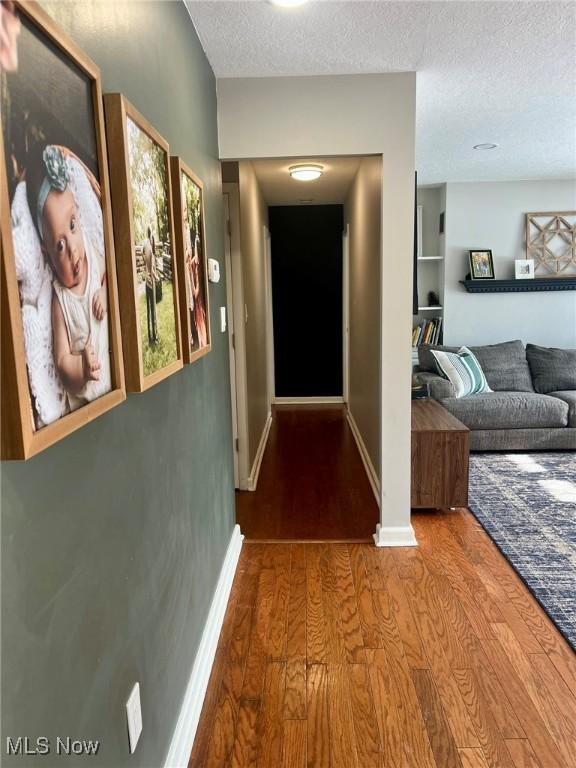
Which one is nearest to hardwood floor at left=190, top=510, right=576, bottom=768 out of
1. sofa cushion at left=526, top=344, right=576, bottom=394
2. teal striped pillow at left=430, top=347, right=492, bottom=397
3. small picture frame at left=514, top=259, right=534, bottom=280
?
teal striped pillow at left=430, top=347, right=492, bottom=397

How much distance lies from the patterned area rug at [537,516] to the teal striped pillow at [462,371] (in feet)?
1.96

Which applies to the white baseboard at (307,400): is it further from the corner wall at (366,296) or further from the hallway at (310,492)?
the hallway at (310,492)

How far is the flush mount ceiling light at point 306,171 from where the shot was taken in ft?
13.7

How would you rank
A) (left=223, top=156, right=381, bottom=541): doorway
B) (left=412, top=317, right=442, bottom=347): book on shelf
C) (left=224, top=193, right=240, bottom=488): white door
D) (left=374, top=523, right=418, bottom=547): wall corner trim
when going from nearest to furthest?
1. (left=374, top=523, right=418, bottom=547): wall corner trim
2. (left=223, top=156, right=381, bottom=541): doorway
3. (left=224, top=193, right=240, bottom=488): white door
4. (left=412, top=317, right=442, bottom=347): book on shelf

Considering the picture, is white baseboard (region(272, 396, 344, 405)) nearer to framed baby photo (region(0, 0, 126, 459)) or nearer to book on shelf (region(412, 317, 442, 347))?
book on shelf (region(412, 317, 442, 347))

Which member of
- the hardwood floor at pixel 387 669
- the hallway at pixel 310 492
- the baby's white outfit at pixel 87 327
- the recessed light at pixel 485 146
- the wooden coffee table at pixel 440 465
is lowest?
the hardwood floor at pixel 387 669

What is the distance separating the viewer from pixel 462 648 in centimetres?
209

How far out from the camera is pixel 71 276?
2.84 ft

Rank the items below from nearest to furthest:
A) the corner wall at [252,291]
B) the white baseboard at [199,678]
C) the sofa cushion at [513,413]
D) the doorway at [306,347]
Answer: the white baseboard at [199,678], the doorway at [306,347], the corner wall at [252,291], the sofa cushion at [513,413]

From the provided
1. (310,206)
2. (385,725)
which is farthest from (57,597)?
(310,206)

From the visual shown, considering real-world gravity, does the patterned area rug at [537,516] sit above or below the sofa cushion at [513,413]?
below

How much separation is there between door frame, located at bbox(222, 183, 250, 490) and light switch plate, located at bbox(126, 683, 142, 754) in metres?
2.50

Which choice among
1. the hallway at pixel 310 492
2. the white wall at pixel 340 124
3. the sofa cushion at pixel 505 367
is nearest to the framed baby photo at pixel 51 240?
the white wall at pixel 340 124

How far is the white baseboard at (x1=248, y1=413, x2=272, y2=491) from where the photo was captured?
387 cm
